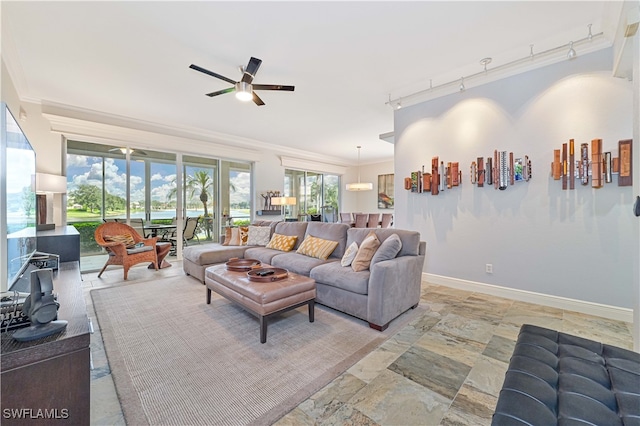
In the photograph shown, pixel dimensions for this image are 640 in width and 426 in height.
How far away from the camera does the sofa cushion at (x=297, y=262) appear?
318 centimetres

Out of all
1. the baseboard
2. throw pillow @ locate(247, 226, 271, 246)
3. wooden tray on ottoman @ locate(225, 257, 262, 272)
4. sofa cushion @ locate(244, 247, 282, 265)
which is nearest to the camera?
the baseboard

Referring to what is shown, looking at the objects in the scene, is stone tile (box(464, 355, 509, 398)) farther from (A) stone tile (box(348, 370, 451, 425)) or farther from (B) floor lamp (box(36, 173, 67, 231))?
(B) floor lamp (box(36, 173, 67, 231))

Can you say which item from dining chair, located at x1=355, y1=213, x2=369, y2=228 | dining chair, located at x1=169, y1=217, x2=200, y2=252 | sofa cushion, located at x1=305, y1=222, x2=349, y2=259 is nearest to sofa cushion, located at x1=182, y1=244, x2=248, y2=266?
sofa cushion, located at x1=305, y1=222, x2=349, y2=259

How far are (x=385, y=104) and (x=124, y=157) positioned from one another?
510 cm

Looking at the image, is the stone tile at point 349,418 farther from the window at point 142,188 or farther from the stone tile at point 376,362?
the window at point 142,188

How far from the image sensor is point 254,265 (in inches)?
121

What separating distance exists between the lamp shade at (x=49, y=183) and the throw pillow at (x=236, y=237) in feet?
8.08

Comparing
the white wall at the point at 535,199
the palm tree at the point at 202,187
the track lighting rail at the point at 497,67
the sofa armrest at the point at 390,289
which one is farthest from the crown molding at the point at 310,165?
the sofa armrest at the point at 390,289

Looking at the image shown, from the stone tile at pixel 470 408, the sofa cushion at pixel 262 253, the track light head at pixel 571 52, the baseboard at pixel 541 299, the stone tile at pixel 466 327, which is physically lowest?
the stone tile at pixel 470 408

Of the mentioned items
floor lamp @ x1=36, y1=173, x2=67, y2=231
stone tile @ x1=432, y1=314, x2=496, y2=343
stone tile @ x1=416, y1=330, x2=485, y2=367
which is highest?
floor lamp @ x1=36, y1=173, x2=67, y2=231

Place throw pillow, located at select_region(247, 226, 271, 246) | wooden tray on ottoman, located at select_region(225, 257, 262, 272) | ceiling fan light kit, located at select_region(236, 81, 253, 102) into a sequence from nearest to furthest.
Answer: wooden tray on ottoman, located at select_region(225, 257, 262, 272)
ceiling fan light kit, located at select_region(236, 81, 253, 102)
throw pillow, located at select_region(247, 226, 271, 246)

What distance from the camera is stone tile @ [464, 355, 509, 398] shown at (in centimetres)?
169

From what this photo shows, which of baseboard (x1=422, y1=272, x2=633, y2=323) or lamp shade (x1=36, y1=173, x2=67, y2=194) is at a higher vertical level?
lamp shade (x1=36, y1=173, x2=67, y2=194)

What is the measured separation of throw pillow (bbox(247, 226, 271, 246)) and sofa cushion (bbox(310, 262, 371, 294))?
1.82 m
